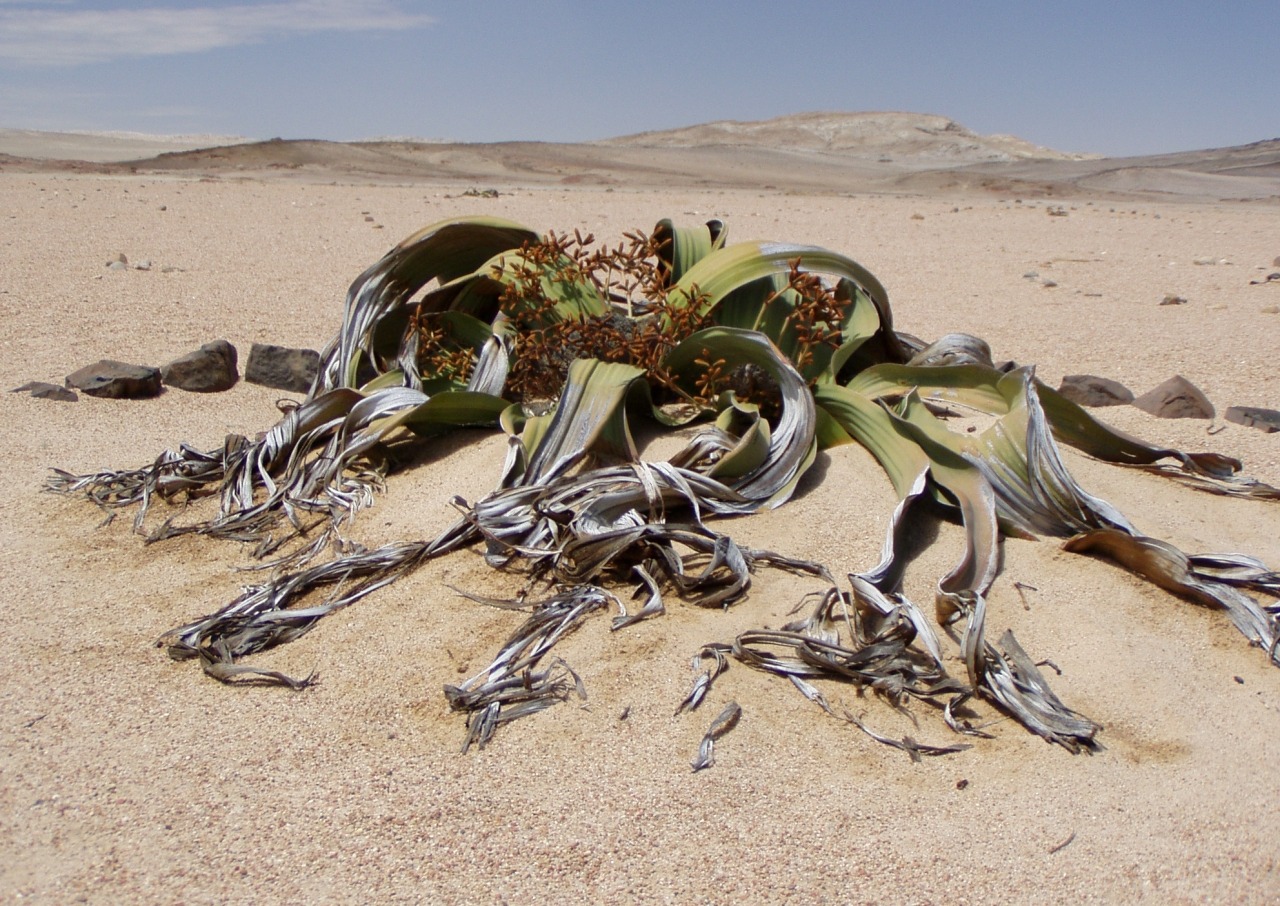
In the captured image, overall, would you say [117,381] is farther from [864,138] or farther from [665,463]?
[864,138]

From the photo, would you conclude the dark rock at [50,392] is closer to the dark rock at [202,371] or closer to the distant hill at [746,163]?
the dark rock at [202,371]

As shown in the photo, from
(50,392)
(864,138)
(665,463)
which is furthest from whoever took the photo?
(864,138)

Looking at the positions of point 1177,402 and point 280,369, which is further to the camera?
point 280,369

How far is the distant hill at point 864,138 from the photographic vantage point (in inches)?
1836

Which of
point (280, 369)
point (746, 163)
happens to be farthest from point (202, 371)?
point (746, 163)

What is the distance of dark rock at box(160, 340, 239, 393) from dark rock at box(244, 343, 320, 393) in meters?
0.09

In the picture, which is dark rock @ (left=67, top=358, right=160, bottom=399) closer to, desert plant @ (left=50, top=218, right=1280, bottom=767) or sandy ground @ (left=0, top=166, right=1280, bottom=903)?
sandy ground @ (left=0, top=166, right=1280, bottom=903)

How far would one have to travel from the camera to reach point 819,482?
2.58m

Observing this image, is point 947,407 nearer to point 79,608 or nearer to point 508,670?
point 508,670

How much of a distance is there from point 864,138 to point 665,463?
50.8 m

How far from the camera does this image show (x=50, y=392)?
373cm

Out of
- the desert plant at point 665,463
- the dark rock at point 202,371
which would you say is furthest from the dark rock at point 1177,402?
the dark rock at point 202,371

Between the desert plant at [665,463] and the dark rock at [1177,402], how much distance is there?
26.9 inches

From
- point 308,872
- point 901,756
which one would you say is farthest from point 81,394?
point 901,756
